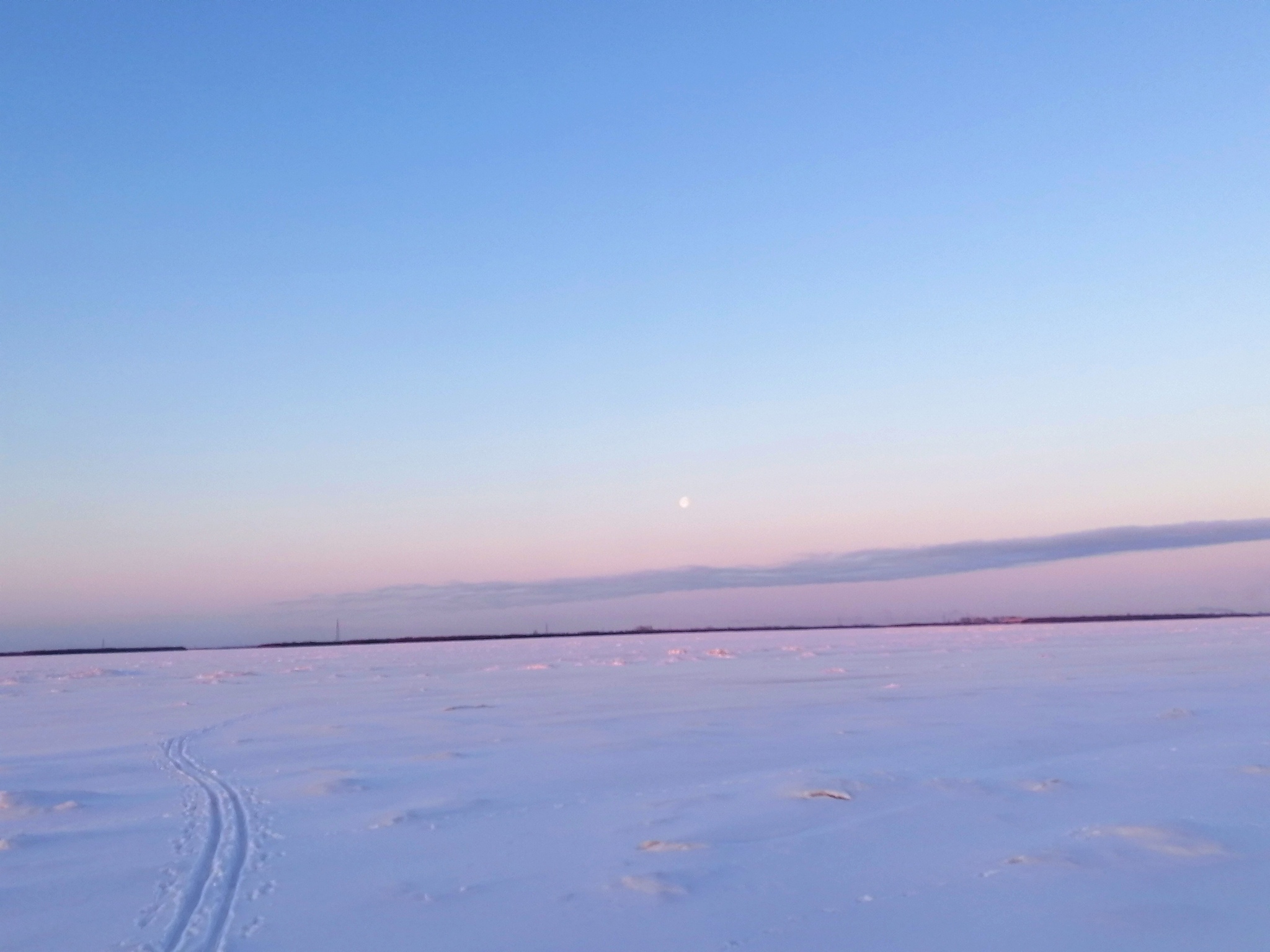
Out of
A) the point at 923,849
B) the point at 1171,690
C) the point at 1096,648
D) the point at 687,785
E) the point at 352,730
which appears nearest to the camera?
the point at 923,849

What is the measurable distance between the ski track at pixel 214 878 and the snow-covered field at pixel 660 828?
23 millimetres

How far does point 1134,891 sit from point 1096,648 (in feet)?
80.5

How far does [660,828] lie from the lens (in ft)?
20.7

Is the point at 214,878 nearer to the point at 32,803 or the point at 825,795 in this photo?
the point at 32,803

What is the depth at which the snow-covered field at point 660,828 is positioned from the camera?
4.54m

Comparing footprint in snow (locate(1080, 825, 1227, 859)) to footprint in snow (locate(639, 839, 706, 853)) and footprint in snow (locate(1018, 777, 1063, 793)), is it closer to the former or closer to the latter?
footprint in snow (locate(1018, 777, 1063, 793))

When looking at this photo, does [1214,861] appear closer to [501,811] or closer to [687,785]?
A: [687,785]

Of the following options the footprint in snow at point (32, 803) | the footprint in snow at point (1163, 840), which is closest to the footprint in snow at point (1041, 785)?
the footprint in snow at point (1163, 840)

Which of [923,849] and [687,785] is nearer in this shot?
[923,849]

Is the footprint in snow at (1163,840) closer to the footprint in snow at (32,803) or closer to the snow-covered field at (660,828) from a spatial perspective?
the snow-covered field at (660,828)

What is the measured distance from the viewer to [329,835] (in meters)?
6.44

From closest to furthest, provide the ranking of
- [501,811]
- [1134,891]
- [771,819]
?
[1134,891]
[771,819]
[501,811]

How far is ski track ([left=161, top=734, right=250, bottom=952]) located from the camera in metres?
4.44

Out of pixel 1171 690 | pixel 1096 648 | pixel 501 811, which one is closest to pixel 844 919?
pixel 501 811
